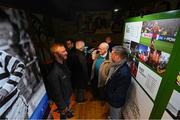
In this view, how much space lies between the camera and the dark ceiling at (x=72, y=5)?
2.86 metres

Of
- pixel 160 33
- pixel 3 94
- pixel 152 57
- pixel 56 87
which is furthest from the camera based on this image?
pixel 56 87

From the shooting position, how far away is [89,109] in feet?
9.73

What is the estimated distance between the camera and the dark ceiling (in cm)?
286

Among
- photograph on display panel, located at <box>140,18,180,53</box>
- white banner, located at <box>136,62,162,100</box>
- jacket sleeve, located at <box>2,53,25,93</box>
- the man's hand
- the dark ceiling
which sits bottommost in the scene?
white banner, located at <box>136,62,162,100</box>

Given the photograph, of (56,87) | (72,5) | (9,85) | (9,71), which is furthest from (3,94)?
(72,5)

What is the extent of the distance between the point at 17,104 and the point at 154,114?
4.49 ft

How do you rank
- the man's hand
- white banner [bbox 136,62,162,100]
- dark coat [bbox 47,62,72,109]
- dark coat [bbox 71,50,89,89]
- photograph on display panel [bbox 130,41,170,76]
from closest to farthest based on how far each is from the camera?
the man's hand → photograph on display panel [bbox 130,41,170,76] → white banner [bbox 136,62,162,100] → dark coat [bbox 47,62,72,109] → dark coat [bbox 71,50,89,89]

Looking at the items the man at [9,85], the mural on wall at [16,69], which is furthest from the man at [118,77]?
the man at [9,85]

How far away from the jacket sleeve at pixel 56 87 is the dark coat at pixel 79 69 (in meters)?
0.75

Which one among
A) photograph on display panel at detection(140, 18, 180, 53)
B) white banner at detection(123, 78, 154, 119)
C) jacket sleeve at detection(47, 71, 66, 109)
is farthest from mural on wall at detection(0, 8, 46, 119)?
photograph on display panel at detection(140, 18, 180, 53)

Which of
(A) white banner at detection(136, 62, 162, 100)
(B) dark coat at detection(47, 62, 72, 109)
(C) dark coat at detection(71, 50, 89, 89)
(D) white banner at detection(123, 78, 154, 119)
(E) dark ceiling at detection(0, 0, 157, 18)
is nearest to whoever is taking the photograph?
(A) white banner at detection(136, 62, 162, 100)

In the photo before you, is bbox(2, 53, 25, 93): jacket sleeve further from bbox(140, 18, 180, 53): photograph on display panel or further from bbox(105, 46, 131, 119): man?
bbox(140, 18, 180, 53): photograph on display panel

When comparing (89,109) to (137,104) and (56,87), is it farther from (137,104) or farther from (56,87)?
(137,104)

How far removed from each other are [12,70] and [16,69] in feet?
0.19
